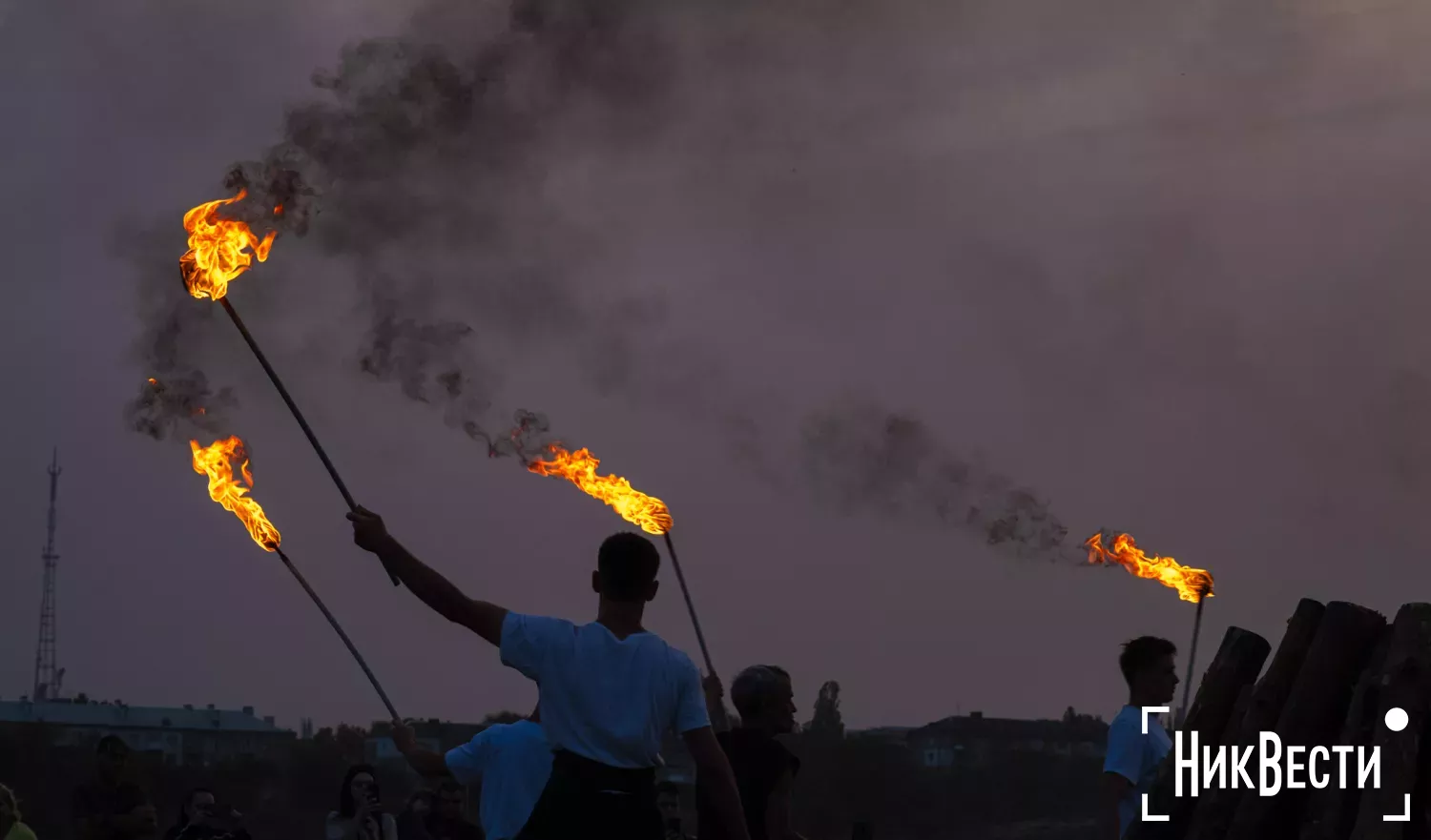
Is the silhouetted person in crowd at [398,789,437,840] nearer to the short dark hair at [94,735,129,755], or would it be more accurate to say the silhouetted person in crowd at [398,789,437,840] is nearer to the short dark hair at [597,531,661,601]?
the short dark hair at [94,735,129,755]

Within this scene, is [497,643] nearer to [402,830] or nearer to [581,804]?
[581,804]

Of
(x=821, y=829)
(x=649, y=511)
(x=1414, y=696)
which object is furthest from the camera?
(x=821, y=829)

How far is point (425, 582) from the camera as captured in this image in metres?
6.48

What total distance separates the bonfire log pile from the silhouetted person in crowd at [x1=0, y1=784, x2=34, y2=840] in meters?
6.77

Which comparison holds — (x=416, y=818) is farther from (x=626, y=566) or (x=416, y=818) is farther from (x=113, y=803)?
(x=626, y=566)

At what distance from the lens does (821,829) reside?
63469 millimetres

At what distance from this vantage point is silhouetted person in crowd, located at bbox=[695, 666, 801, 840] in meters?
8.79

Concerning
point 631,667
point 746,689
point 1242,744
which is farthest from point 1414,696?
point 631,667

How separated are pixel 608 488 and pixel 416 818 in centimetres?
263

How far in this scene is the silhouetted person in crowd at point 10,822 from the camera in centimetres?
1169

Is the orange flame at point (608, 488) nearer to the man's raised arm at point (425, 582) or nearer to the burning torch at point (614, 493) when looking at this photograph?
the burning torch at point (614, 493)

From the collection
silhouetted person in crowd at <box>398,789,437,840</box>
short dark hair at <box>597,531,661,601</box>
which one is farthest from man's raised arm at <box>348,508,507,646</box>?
silhouetted person in crowd at <box>398,789,437,840</box>

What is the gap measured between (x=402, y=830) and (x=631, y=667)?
6.83 metres

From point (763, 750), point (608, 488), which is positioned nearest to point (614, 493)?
point (608, 488)
